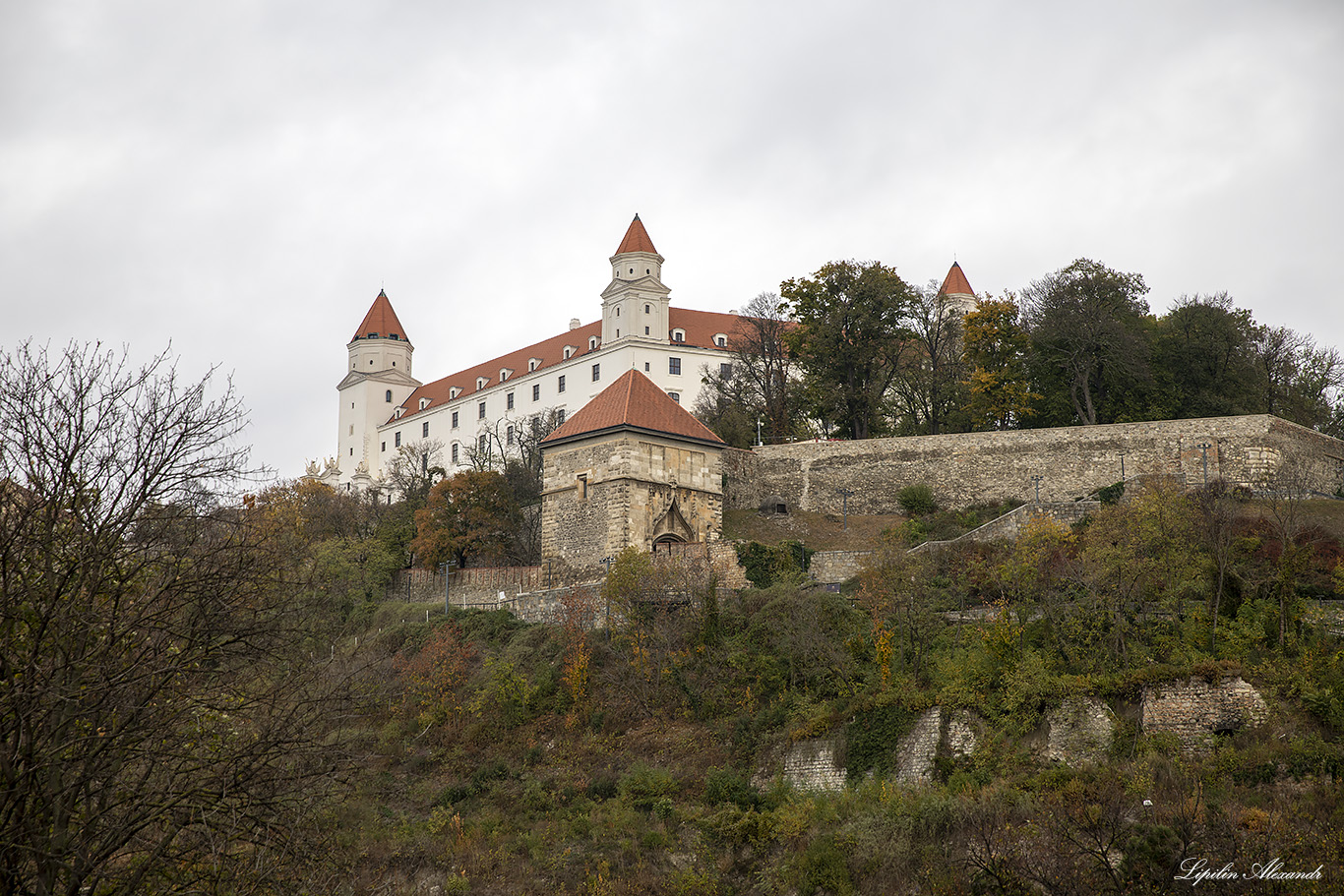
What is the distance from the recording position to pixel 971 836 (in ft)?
61.0

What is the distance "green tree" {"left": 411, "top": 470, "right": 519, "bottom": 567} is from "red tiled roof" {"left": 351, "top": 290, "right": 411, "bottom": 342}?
140ft

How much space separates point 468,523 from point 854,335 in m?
15.5

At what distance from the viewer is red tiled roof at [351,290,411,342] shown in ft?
253

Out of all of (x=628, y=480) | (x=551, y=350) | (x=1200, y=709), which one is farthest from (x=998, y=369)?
(x=551, y=350)

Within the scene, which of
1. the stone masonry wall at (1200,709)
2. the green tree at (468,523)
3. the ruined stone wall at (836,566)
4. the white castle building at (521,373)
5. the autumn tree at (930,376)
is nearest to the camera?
the stone masonry wall at (1200,709)

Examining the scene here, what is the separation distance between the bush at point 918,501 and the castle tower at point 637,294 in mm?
25760

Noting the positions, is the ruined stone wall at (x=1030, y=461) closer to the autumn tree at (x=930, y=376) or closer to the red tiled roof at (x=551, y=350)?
the autumn tree at (x=930, y=376)

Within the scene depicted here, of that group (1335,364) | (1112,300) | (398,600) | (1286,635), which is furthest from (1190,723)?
(1335,364)

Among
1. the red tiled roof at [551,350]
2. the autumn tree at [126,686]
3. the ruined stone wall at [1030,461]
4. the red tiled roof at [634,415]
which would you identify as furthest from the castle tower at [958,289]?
the autumn tree at [126,686]

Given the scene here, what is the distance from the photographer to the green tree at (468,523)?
116 ft

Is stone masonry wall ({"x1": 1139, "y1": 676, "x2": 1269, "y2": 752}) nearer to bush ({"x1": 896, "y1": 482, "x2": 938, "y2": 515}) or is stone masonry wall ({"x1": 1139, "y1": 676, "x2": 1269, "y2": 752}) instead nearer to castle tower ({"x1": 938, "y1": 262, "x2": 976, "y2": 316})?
bush ({"x1": 896, "y1": 482, "x2": 938, "y2": 515})

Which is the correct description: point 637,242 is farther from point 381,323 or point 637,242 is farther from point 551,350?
point 381,323

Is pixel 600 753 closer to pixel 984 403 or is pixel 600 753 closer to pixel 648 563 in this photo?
pixel 648 563

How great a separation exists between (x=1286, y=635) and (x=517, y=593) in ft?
61.1
